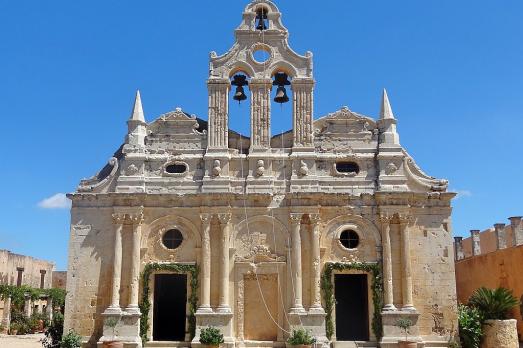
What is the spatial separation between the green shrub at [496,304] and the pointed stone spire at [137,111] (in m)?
14.5

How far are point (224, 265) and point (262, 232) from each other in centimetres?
187

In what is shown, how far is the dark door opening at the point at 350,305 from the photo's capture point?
2206 cm

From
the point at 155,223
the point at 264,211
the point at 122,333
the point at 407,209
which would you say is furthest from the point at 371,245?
the point at 122,333

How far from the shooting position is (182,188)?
2200 centimetres

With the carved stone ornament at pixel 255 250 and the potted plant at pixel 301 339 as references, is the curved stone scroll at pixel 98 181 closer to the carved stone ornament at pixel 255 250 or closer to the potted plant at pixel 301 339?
the carved stone ornament at pixel 255 250

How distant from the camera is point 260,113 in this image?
22469 millimetres

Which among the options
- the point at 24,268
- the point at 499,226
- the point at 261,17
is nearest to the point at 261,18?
the point at 261,17

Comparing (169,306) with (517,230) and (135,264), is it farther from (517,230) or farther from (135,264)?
(517,230)

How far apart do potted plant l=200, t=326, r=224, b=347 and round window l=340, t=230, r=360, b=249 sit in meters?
5.58

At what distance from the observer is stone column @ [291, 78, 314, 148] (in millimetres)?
22281

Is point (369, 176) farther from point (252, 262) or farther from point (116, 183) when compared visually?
point (116, 183)

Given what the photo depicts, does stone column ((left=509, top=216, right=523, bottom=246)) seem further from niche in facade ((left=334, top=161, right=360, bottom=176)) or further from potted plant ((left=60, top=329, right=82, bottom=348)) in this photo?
potted plant ((left=60, top=329, right=82, bottom=348))

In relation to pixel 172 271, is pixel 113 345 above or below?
below

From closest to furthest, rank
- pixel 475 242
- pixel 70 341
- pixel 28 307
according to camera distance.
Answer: pixel 70 341 < pixel 475 242 < pixel 28 307
